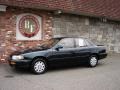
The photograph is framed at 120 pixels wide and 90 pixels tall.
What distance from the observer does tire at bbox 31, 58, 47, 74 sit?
988 centimetres

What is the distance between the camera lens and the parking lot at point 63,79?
7.95 metres

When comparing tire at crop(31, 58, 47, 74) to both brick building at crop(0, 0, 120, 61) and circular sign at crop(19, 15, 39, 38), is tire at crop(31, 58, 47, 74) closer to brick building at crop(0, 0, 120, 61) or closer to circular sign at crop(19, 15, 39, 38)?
brick building at crop(0, 0, 120, 61)

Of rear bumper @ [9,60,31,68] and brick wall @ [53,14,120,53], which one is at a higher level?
brick wall @ [53,14,120,53]

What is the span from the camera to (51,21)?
546 inches

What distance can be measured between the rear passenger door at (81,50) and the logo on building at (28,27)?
2750mm

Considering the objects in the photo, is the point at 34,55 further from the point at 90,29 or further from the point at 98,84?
the point at 90,29

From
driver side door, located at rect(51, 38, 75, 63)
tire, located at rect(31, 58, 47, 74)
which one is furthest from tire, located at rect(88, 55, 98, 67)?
tire, located at rect(31, 58, 47, 74)

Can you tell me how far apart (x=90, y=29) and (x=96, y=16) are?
36.2 inches

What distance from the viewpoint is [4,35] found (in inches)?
479

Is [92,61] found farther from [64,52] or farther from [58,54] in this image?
[58,54]

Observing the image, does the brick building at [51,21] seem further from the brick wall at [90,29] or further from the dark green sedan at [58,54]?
the dark green sedan at [58,54]

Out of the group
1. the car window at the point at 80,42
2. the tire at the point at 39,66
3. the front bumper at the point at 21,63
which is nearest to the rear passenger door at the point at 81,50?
the car window at the point at 80,42

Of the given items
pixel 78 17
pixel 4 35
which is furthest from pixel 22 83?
pixel 78 17

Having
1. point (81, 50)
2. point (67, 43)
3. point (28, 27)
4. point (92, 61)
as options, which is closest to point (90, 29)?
point (92, 61)
